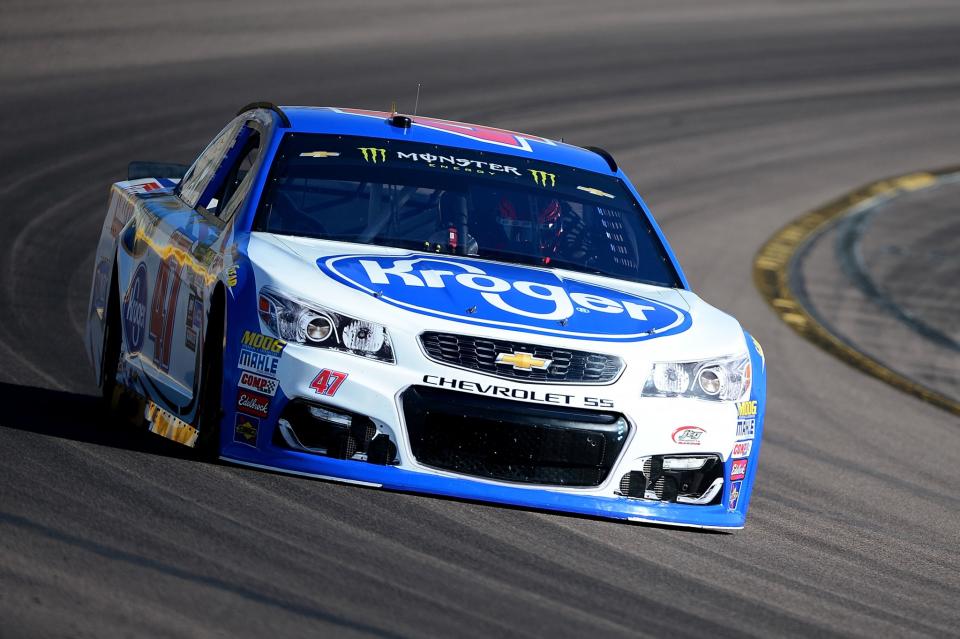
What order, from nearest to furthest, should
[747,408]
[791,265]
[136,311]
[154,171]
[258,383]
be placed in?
[258,383]
[747,408]
[136,311]
[154,171]
[791,265]

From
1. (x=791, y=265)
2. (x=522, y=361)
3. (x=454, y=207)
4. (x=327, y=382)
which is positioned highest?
(x=454, y=207)

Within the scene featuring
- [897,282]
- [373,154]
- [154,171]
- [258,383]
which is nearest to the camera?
[258,383]

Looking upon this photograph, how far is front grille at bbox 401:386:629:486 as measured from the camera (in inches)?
218

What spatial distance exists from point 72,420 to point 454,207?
68.4 inches

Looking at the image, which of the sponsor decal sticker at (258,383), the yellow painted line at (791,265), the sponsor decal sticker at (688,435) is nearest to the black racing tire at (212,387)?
the sponsor decal sticker at (258,383)

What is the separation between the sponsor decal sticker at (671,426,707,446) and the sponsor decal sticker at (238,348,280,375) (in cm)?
138

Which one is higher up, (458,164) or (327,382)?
(458,164)

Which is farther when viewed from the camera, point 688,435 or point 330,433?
point 688,435

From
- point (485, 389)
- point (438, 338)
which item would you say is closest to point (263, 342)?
point (438, 338)

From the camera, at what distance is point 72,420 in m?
6.71

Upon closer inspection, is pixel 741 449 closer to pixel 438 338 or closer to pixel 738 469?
pixel 738 469

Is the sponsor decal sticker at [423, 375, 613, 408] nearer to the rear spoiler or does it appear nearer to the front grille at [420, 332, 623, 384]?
the front grille at [420, 332, 623, 384]

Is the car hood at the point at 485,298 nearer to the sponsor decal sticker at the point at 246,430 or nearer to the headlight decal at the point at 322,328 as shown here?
the headlight decal at the point at 322,328

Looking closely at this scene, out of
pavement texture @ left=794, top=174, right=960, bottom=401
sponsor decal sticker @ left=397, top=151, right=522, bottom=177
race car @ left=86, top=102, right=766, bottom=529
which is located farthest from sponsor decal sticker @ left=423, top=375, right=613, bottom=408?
pavement texture @ left=794, top=174, right=960, bottom=401
